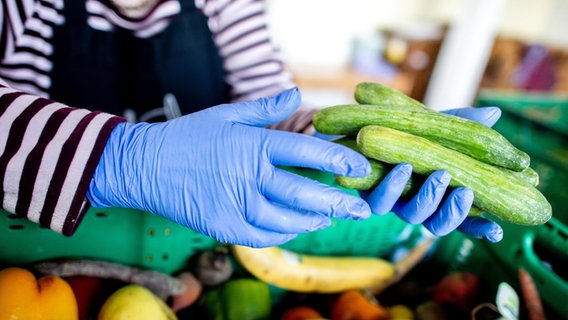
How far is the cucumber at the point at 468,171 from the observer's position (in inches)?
30.3

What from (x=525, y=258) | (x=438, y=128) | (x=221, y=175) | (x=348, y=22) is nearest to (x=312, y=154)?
(x=221, y=175)

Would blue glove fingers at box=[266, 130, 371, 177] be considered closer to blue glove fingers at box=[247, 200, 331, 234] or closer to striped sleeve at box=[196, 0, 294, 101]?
blue glove fingers at box=[247, 200, 331, 234]

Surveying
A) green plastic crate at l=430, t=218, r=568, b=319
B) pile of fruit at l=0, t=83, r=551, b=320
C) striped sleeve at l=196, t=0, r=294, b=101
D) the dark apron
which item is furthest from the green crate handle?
the dark apron

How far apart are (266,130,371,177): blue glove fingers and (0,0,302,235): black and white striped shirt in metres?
0.33

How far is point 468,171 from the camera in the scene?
79 cm

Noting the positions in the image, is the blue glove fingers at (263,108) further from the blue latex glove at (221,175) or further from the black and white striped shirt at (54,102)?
the black and white striped shirt at (54,102)

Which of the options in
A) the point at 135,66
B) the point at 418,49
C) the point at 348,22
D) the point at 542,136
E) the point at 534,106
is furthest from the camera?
the point at 348,22

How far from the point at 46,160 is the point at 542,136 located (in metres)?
2.06

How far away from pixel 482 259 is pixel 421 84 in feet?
10.4

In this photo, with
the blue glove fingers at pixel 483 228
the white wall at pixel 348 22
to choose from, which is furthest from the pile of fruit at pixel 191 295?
the white wall at pixel 348 22

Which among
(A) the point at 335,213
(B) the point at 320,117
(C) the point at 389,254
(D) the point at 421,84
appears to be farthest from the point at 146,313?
(D) the point at 421,84

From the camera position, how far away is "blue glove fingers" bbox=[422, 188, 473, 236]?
30.2 inches

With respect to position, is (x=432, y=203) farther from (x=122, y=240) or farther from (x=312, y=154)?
(x=122, y=240)

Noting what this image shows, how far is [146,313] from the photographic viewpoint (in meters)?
0.77
